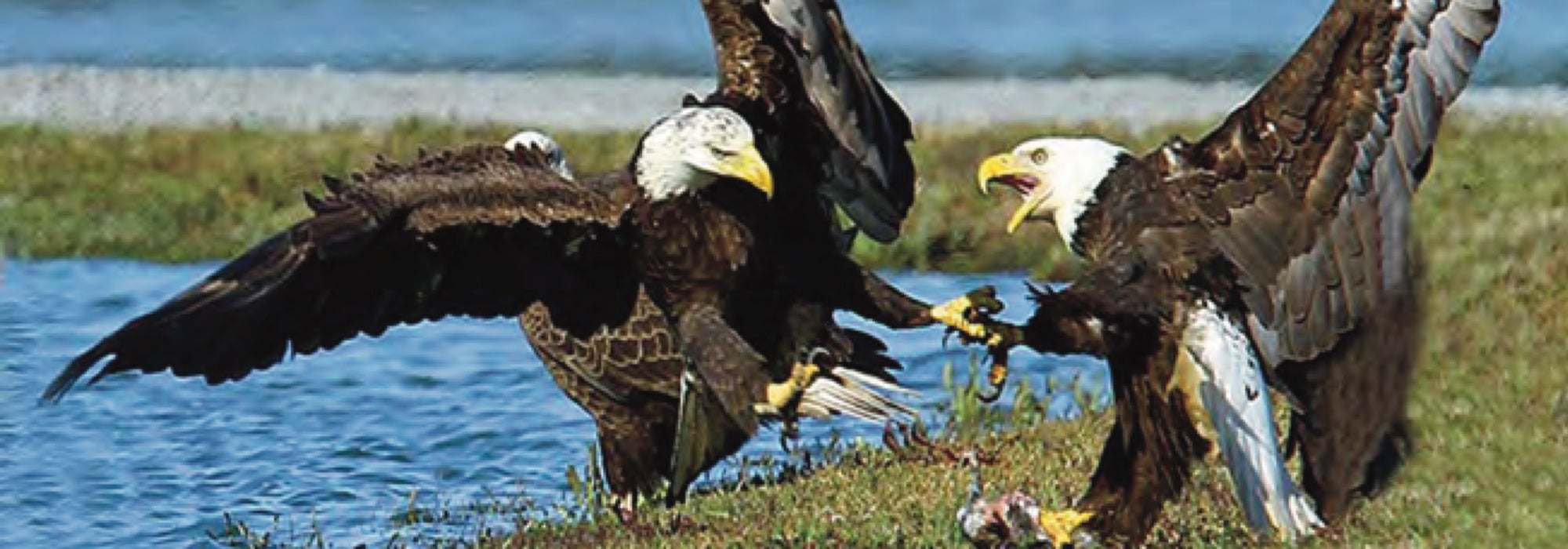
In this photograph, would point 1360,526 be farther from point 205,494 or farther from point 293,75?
point 293,75

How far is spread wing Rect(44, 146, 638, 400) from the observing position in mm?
7637

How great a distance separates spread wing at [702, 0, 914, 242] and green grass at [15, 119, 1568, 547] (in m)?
0.83

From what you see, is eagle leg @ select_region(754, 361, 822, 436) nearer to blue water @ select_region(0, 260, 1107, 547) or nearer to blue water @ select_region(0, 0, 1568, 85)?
blue water @ select_region(0, 260, 1107, 547)

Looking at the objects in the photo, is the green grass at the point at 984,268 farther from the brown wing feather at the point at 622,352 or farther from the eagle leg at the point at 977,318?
the eagle leg at the point at 977,318

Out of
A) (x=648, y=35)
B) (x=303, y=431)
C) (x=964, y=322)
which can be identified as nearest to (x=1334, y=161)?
(x=964, y=322)

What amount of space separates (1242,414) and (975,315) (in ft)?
2.12

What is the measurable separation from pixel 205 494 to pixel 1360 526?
3.79 m

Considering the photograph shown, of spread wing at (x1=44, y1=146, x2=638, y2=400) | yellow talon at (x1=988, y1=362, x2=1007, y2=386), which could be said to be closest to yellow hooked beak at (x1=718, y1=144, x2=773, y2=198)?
spread wing at (x1=44, y1=146, x2=638, y2=400)

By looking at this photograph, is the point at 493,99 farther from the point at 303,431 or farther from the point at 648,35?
the point at 303,431

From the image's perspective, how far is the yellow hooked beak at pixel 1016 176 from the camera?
25.5 feet

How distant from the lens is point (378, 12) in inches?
823

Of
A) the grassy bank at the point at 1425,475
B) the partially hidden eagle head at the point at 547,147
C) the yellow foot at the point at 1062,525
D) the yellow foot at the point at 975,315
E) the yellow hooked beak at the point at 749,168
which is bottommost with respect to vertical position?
the grassy bank at the point at 1425,475

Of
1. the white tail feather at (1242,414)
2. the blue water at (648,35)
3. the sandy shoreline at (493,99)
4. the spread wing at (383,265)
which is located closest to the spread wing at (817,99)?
the spread wing at (383,265)

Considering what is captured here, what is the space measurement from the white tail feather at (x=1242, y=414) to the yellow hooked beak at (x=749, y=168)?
3.50ft
